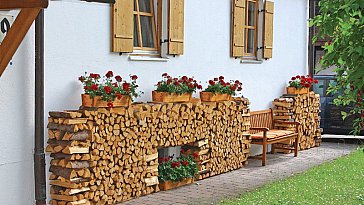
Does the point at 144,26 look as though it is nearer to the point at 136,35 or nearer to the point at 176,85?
the point at 136,35

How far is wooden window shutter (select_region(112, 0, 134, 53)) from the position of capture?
8438 millimetres

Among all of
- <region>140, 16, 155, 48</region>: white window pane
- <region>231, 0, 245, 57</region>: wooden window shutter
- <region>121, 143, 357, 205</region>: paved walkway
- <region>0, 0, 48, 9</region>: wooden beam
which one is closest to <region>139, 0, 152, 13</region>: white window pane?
<region>140, 16, 155, 48</region>: white window pane

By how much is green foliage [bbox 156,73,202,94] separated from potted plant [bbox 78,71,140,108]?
2.93ft

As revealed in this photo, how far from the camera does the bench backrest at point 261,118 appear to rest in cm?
1213

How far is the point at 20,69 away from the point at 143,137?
2.02m

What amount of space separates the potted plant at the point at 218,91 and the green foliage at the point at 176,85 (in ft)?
2.27

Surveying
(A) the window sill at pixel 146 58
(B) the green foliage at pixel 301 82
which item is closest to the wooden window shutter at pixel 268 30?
(B) the green foliage at pixel 301 82

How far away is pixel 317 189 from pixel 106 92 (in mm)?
3235

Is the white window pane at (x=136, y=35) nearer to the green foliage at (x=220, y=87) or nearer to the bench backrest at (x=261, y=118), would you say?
the green foliage at (x=220, y=87)

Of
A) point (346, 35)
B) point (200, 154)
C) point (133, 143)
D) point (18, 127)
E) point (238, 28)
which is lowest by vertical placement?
point (200, 154)

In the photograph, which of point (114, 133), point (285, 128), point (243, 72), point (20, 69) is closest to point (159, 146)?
point (114, 133)

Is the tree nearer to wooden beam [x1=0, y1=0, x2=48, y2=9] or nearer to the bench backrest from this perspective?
wooden beam [x1=0, y1=0, x2=48, y2=9]

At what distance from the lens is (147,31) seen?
9484 millimetres

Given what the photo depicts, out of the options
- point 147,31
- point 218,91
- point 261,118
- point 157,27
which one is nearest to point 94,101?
point 147,31
